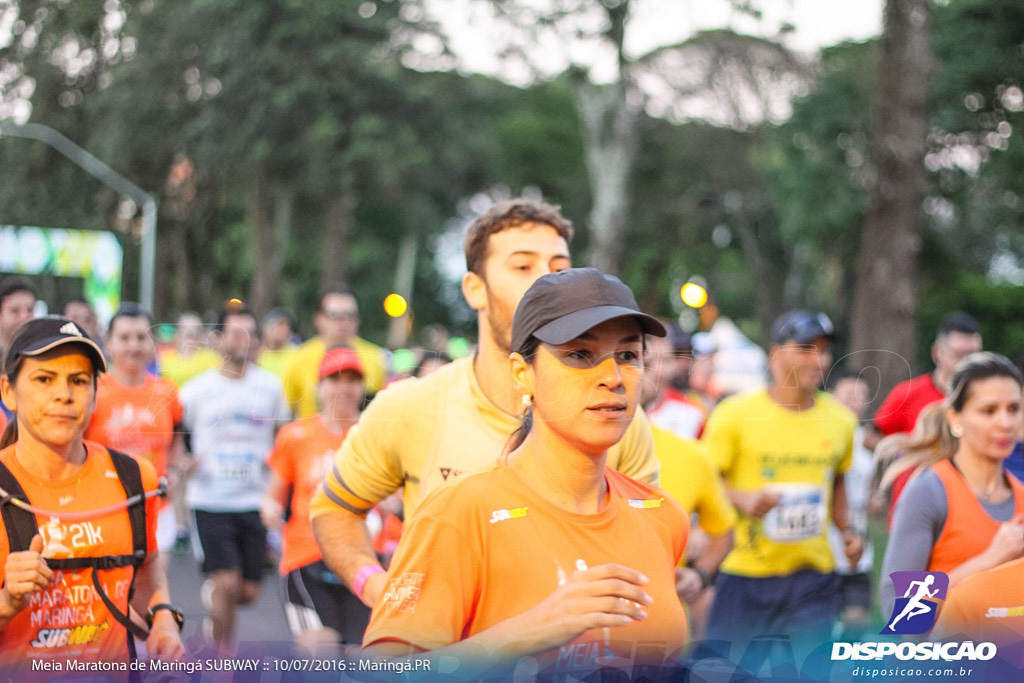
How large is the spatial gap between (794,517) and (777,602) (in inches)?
18.5

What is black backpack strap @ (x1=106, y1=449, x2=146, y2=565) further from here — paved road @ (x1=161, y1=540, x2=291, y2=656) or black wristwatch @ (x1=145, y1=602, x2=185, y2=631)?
paved road @ (x1=161, y1=540, x2=291, y2=656)

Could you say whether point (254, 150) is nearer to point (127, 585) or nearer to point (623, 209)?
point (623, 209)

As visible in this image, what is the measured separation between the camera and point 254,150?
88.9 ft

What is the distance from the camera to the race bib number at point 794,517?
679 cm

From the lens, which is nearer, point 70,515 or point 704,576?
point 70,515

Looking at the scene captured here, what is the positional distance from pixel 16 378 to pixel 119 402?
407cm

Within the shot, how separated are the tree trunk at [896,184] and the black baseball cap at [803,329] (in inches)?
270

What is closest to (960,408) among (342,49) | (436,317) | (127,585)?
(127,585)

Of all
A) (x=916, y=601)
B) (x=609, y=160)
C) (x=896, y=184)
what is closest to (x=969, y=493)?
(x=916, y=601)

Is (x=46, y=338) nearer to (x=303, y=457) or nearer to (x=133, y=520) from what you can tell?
(x=133, y=520)

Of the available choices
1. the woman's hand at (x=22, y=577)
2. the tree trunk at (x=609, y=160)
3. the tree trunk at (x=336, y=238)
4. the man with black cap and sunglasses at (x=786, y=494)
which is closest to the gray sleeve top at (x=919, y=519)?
the man with black cap and sunglasses at (x=786, y=494)

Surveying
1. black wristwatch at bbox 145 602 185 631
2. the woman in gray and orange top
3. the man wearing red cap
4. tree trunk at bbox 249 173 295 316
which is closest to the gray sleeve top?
the woman in gray and orange top

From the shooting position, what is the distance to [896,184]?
1388 cm

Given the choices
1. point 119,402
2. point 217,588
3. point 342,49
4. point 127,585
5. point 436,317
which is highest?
point 342,49
